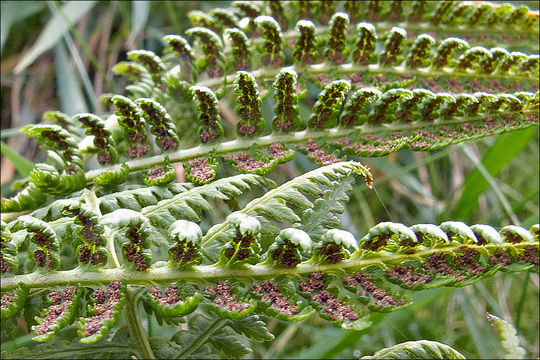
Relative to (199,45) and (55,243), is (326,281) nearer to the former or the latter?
(55,243)

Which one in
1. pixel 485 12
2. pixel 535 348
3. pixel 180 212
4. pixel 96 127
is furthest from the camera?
pixel 535 348

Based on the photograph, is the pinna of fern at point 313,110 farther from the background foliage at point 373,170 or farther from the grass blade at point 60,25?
the grass blade at point 60,25

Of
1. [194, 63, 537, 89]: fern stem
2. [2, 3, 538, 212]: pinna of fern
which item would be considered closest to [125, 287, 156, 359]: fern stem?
[2, 3, 538, 212]: pinna of fern

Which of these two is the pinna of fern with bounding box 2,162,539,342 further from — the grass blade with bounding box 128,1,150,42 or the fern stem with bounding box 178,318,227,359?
the grass blade with bounding box 128,1,150,42

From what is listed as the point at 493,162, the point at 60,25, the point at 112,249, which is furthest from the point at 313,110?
the point at 60,25

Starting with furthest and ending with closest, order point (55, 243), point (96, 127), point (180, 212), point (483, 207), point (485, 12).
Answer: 1. point (483, 207)
2. point (485, 12)
3. point (96, 127)
4. point (180, 212)
5. point (55, 243)

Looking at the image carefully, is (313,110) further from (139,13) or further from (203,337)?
(139,13)

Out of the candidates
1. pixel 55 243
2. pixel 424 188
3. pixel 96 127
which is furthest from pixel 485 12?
pixel 55 243

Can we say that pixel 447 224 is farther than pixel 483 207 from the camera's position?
No
